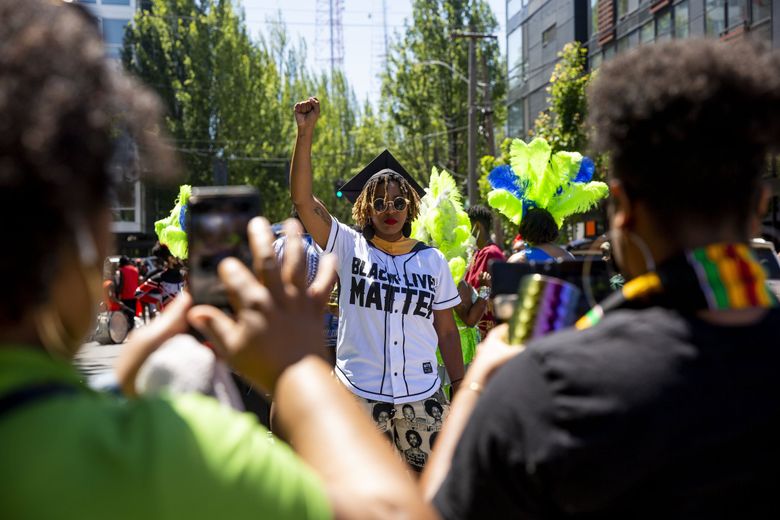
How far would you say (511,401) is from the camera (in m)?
1.48

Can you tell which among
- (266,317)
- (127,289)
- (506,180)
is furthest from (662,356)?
(127,289)

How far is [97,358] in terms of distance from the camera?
46.0ft

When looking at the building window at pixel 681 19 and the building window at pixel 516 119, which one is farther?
the building window at pixel 516 119

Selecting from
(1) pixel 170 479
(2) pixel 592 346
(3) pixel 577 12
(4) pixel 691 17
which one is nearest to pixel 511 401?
(2) pixel 592 346

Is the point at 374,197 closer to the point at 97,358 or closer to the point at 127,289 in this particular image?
the point at 97,358

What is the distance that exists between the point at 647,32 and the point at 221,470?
2577 cm

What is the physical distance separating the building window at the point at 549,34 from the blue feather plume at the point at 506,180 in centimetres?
2826

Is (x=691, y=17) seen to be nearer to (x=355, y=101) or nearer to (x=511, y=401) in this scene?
(x=511, y=401)

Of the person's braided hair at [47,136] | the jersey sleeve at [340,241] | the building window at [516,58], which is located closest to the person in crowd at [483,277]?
the jersey sleeve at [340,241]

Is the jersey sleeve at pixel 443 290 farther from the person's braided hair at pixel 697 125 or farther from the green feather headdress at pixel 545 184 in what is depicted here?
A: the person's braided hair at pixel 697 125

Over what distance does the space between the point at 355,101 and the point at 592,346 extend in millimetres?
52672

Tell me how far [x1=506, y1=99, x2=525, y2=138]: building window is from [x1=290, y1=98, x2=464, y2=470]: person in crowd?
30392 millimetres

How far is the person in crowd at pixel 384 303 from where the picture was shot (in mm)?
4379

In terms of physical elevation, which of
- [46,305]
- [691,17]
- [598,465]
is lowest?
[598,465]
